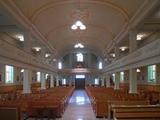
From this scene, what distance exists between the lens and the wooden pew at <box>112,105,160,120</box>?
30.6ft

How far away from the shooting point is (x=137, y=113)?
9500 mm

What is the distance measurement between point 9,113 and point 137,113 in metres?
5.55

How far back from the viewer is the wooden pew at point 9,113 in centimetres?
1195

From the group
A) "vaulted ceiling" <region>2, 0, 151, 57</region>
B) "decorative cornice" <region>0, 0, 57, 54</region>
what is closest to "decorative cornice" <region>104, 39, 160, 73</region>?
"vaulted ceiling" <region>2, 0, 151, 57</region>

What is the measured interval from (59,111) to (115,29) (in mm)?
13286

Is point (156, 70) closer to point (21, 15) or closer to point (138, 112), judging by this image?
point (21, 15)

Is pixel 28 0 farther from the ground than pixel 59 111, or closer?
farther from the ground

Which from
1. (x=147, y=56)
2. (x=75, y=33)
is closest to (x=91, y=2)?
(x=147, y=56)

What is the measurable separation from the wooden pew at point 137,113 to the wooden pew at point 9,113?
179 inches

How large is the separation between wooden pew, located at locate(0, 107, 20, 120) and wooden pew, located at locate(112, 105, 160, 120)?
4.55m

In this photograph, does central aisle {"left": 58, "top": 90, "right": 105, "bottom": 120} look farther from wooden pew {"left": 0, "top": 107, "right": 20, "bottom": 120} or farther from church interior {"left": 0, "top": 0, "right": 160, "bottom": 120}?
wooden pew {"left": 0, "top": 107, "right": 20, "bottom": 120}

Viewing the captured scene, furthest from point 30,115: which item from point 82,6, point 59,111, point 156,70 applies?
point 156,70

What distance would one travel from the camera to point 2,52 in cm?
1406

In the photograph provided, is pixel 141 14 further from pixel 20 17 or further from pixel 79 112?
pixel 20 17
